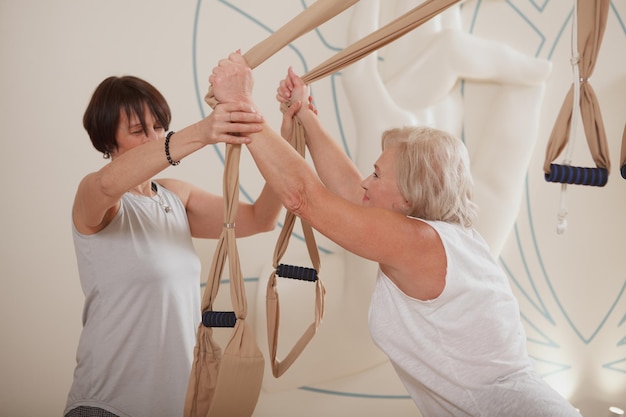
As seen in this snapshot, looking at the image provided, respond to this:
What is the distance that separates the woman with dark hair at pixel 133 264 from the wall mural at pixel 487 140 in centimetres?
98

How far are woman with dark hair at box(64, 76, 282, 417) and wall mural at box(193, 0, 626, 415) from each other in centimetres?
98

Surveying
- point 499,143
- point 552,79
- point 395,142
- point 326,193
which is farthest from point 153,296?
point 552,79

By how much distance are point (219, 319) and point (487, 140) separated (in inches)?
75.7

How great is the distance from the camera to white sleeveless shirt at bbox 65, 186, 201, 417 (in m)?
1.82

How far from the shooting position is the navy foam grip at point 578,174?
1.67 meters

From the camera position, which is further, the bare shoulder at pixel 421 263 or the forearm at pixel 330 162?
the forearm at pixel 330 162

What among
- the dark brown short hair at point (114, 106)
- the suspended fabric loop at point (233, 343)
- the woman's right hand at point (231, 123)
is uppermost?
the dark brown short hair at point (114, 106)

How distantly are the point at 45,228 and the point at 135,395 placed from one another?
1.19 m

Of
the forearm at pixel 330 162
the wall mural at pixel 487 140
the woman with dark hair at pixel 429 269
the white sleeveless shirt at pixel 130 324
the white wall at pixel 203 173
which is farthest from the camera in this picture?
the wall mural at pixel 487 140

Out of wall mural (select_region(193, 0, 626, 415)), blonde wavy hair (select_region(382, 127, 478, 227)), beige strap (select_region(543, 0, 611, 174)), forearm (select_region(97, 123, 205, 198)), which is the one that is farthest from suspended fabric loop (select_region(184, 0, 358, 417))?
wall mural (select_region(193, 0, 626, 415))

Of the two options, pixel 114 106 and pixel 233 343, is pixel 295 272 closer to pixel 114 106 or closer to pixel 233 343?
pixel 233 343

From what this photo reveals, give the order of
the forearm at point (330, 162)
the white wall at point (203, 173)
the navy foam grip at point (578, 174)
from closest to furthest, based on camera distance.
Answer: the navy foam grip at point (578, 174) → the forearm at point (330, 162) → the white wall at point (203, 173)

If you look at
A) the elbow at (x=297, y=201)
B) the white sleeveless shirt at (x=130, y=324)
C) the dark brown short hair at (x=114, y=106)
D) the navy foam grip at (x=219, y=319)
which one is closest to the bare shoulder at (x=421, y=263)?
the elbow at (x=297, y=201)

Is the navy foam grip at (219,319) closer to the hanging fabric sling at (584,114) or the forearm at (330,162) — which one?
the forearm at (330,162)
